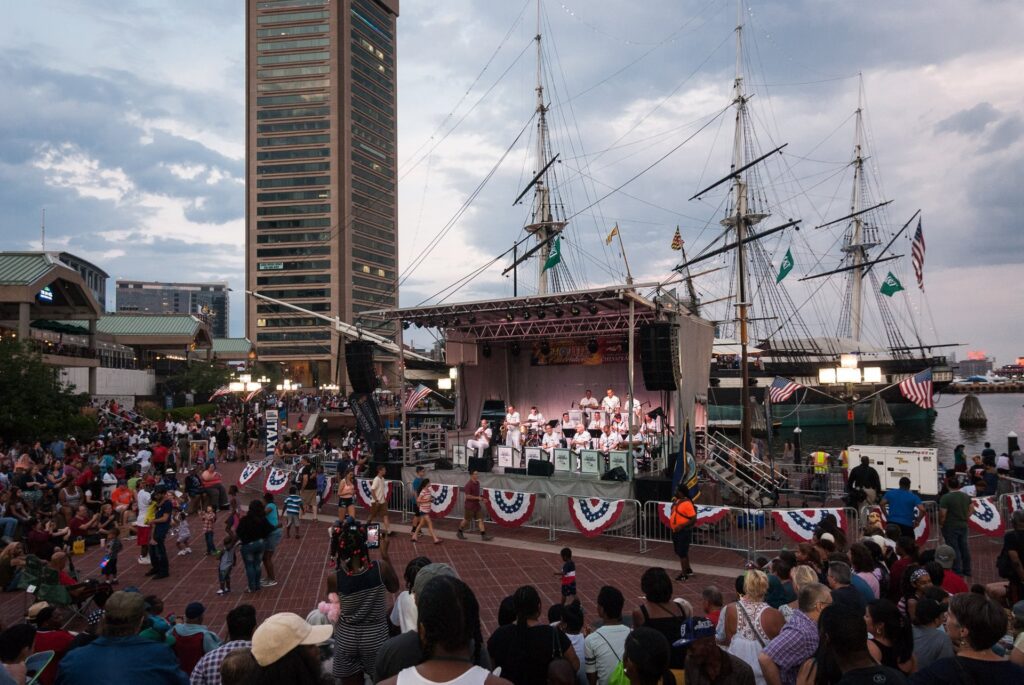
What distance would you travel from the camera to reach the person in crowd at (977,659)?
125 inches

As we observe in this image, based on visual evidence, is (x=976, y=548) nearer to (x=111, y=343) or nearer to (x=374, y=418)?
(x=374, y=418)

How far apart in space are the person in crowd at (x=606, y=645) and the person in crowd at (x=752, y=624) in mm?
868

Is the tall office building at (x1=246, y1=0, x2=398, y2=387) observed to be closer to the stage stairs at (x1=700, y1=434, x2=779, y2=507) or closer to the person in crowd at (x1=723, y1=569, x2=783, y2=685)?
the stage stairs at (x1=700, y1=434, x2=779, y2=507)

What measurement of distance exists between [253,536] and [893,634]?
8581mm

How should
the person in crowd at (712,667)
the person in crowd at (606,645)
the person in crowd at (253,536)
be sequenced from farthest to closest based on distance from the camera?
the person in crowd at (253,536), the person in crowd at (606,645), the person in crowd at (712,667)

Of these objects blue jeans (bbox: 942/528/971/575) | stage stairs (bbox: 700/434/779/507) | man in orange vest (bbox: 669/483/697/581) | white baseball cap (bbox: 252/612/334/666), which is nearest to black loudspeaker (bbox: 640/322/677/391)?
stage stairs (bbox: 700/434/779/507)

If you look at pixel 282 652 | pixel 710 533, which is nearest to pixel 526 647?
pixel 282 652

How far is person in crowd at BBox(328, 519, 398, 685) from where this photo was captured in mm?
4977

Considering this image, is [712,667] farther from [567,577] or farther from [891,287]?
[891,287]

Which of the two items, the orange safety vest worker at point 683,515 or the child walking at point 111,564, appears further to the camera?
the orange safety vest worker at point 683,515

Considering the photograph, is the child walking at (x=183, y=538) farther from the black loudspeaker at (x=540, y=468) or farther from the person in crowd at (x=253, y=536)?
the black loudspeaker at (x=540, y=468)

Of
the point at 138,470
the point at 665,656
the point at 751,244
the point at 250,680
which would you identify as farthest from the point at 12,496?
the point at 751,244

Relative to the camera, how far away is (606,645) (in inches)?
169

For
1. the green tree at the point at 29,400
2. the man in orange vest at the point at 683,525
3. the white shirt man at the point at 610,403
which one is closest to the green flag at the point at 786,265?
the white shirt man at the point at 610,403
